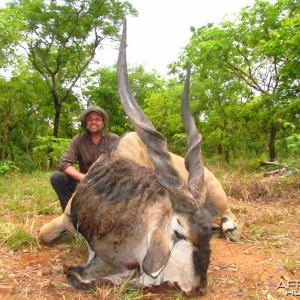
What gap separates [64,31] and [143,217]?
1799 cm

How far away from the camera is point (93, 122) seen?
4.67 m

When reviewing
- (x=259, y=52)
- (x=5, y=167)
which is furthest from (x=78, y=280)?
(x=259, y=52)

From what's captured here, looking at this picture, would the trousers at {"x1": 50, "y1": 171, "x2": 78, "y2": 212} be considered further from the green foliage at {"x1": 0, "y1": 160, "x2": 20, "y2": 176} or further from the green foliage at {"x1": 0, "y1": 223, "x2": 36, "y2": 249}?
the green foliage at {"x1": 0, "y1": 160, "x2": 20, "y2": 176}

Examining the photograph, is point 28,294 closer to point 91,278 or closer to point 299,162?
point 91,278

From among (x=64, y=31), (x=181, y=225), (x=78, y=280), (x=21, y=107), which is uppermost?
(x=64, y=31)

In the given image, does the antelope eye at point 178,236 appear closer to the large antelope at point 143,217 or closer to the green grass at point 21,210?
the large antelope at point 143,217

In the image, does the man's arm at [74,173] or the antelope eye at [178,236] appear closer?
the antelope eye at [178,236]

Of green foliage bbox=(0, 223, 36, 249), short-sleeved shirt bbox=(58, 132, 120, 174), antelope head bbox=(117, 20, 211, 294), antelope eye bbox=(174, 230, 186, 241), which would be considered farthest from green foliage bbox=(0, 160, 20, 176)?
antelope eye bbox=(174, 230, 186, 241)

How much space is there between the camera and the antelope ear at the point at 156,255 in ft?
7.34

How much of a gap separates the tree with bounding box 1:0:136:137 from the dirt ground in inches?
602

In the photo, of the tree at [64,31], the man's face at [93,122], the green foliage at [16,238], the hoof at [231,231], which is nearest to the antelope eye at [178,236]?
the hoof at [231,231]

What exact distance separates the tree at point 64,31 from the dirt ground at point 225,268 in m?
15.3

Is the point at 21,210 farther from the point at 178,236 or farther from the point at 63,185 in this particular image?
the point at 178,236

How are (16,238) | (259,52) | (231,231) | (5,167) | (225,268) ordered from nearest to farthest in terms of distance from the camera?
(225,268), (16,238), (231,231), (5,167), (259,52)
